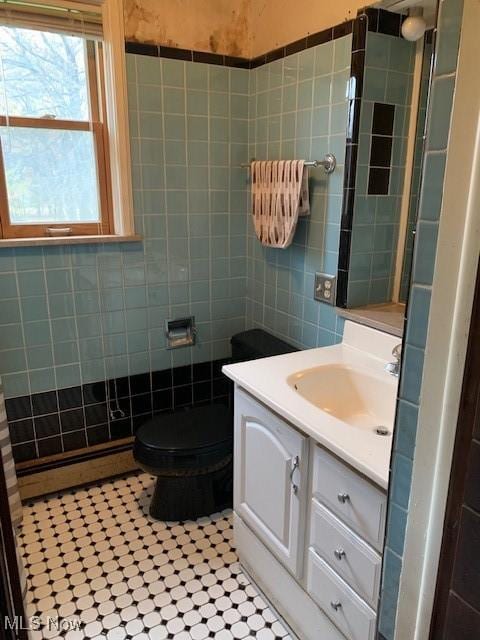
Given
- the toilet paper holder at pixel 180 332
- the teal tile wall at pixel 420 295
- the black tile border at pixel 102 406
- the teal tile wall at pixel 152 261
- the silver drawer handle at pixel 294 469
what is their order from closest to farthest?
the teal tile wall at pixel 420 295, the silver drawer handle at pixel 294 469, the teal tile wall at pixel 152 261, the black tile border at pixel 102 406, the toilet paper holder at pixel 180 332

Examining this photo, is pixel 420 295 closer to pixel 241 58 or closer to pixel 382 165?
pixel 382 165

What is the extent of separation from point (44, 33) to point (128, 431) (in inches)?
70.7

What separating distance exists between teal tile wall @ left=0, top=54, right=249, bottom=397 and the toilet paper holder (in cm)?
4

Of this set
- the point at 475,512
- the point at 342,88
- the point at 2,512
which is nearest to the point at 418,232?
the point at 475,512

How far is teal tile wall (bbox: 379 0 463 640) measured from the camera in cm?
61

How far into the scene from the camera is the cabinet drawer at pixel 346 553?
1159 millimetres

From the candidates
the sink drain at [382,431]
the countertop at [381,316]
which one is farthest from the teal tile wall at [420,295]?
the countertop at [381,316]

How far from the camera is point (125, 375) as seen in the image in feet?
7.64

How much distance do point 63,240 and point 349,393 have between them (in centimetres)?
133

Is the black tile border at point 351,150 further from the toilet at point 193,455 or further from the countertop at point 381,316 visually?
the toilet at point 193,455

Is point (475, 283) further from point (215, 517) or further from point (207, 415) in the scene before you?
point (215, 517)

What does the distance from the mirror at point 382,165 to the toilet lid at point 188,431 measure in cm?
75

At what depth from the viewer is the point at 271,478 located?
1.52m

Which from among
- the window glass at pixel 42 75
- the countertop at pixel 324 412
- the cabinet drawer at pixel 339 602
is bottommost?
the cabinet drawer at pixel 339 602
